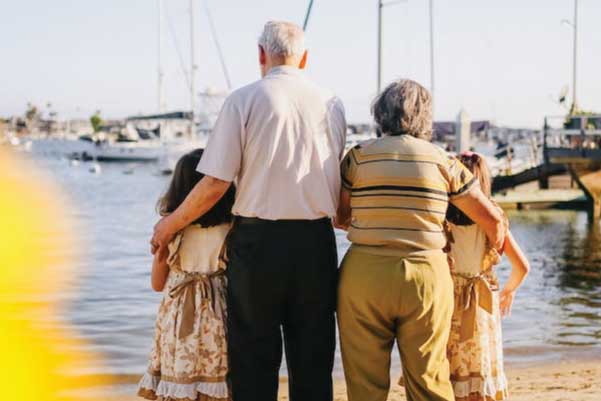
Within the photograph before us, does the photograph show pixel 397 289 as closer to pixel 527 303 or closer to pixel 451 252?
pixel 451 252

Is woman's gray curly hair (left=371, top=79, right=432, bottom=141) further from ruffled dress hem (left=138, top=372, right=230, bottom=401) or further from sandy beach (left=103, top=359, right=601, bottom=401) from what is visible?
sandy beach (left=103, top=359, right=601, bottom=401)

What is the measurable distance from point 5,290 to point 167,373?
31.9 feet

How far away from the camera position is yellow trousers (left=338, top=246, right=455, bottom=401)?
389 centimetres

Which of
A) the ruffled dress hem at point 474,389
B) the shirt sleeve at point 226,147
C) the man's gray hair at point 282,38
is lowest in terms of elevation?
the ruffled dress hem at point 474,389

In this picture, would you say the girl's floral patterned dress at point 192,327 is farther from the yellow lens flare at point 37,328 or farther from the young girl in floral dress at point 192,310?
the yellow lens flare at point 37,328

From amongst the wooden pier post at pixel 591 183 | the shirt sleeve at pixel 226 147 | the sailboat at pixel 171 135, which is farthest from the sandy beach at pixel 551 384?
the sailboat at pixel 171 135

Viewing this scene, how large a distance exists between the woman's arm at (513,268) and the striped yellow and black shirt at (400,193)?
60cm

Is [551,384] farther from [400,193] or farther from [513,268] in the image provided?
[400,193]

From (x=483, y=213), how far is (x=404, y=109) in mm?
619

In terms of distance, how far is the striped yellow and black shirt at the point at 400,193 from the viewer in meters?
3.87

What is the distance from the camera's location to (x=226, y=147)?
3889 mm

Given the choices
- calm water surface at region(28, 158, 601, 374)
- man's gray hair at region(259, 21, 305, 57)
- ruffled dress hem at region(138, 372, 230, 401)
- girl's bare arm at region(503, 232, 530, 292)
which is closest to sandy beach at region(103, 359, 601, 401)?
calm water surface at region(28, 158, 601, 374)

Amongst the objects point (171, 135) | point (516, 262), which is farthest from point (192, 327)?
point (171, 135)

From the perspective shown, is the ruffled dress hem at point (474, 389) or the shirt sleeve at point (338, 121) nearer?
the shirt sleeve at point (338, 121)
